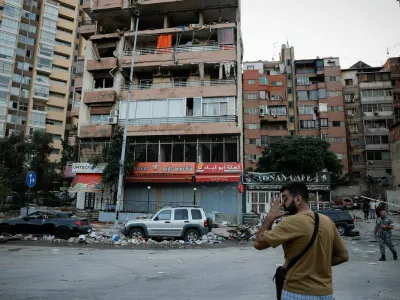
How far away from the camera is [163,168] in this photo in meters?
26.0

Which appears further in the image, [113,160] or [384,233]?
[113,160]

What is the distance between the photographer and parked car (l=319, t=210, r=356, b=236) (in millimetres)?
18016

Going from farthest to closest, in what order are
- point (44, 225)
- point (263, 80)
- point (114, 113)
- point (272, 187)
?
point (263, 80), point (114, 113), point (272, 187), point (44, 225)

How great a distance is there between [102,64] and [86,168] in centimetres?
1030

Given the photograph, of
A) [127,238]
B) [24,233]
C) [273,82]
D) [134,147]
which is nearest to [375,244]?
[127,238]

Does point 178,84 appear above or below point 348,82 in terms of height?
below

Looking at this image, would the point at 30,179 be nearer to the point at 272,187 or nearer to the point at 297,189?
the point at 297,189

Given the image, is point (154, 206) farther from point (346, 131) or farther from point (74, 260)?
point (346, 131)

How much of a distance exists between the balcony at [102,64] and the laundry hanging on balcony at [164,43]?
14.3 feet

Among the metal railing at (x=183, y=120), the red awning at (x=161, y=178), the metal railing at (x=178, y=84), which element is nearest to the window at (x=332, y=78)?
the metal railing at (x=178, y=84)

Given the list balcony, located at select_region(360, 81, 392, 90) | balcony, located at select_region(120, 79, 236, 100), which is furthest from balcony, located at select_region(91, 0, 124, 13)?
balcony, located at select_region(360, 81, 392, 90)

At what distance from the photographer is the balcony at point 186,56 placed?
1079 inches

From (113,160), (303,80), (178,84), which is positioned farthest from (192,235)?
(303,80)

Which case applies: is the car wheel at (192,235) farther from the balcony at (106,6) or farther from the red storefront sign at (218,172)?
the balcony at (106,6)
